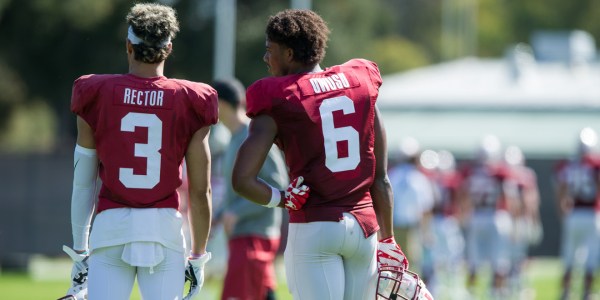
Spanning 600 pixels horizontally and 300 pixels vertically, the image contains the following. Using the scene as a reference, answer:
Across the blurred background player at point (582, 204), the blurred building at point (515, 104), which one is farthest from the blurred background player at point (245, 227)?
the blurred building at point (515, 104)

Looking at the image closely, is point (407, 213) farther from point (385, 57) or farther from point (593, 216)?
point (385, 57)

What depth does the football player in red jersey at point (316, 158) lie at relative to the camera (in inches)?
224

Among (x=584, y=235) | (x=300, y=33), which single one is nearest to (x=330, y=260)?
(x=300, y=33)

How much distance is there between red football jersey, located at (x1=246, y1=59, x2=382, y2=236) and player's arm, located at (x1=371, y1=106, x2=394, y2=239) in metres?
0.11

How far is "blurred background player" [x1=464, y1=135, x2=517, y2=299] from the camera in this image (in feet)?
53.8

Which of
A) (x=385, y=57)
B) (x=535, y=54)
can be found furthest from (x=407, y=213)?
(x=385, y=57)

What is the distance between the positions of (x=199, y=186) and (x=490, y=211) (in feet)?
37.4

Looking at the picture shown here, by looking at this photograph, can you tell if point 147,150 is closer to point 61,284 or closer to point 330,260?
point 330,260

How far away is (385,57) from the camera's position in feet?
192

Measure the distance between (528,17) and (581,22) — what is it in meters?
3.12

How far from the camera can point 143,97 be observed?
5.63 meters

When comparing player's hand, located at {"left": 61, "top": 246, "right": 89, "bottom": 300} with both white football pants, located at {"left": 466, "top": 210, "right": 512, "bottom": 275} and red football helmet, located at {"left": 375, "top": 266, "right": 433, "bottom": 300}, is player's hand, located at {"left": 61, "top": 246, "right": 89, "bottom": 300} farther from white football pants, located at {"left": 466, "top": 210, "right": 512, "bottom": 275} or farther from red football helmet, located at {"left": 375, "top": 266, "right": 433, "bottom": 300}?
white football pants, located at {"left": 466, "top": 210, "right": 512, "bottom": 275}

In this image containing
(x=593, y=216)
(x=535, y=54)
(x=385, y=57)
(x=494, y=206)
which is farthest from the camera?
(x=385, y=57)

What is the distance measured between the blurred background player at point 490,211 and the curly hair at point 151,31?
11.1 meters
